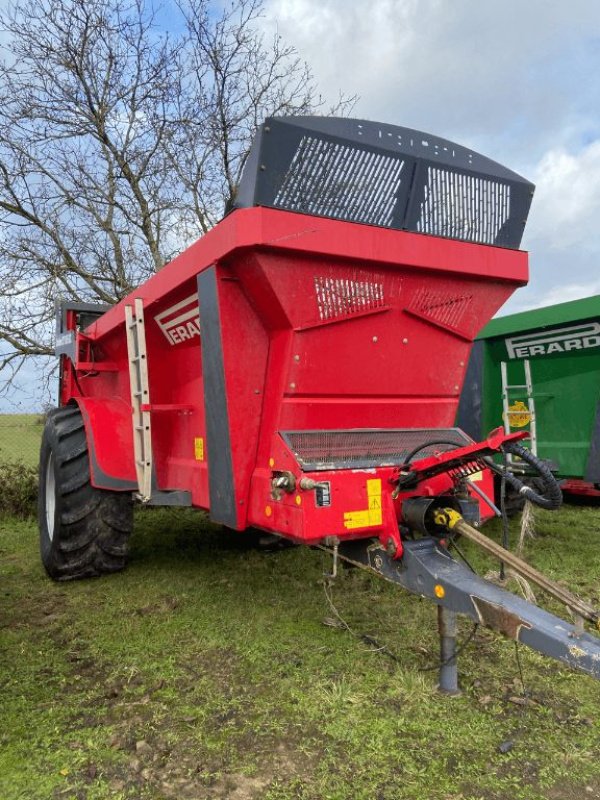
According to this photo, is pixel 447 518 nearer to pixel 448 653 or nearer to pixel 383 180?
pixel 448 653

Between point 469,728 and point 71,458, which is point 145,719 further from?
point 71,458

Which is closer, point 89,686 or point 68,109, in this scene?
point 89,686

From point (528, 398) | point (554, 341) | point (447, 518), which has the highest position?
point (554, 341)

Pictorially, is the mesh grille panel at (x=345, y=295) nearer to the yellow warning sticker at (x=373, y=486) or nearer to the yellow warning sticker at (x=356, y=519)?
the yellow warning sticker at (x=373, y=486)

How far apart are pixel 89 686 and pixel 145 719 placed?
0.45 m

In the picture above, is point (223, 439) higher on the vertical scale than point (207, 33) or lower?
lower

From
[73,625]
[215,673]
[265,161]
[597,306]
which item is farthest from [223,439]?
[597,306]

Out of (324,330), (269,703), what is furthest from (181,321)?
(269,703)

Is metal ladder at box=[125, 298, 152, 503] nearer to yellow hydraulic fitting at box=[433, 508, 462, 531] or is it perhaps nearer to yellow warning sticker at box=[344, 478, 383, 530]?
yellow warning sticker at box=[344, 478, 383, 530]

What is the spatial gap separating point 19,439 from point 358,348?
667cm

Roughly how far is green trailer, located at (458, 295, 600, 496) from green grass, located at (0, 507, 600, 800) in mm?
1412

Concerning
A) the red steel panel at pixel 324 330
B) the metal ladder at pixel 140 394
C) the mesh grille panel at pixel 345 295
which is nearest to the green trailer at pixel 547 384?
the red steel panel at pixel 324 330

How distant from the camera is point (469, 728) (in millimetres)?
2436

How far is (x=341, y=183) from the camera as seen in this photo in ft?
9.25
